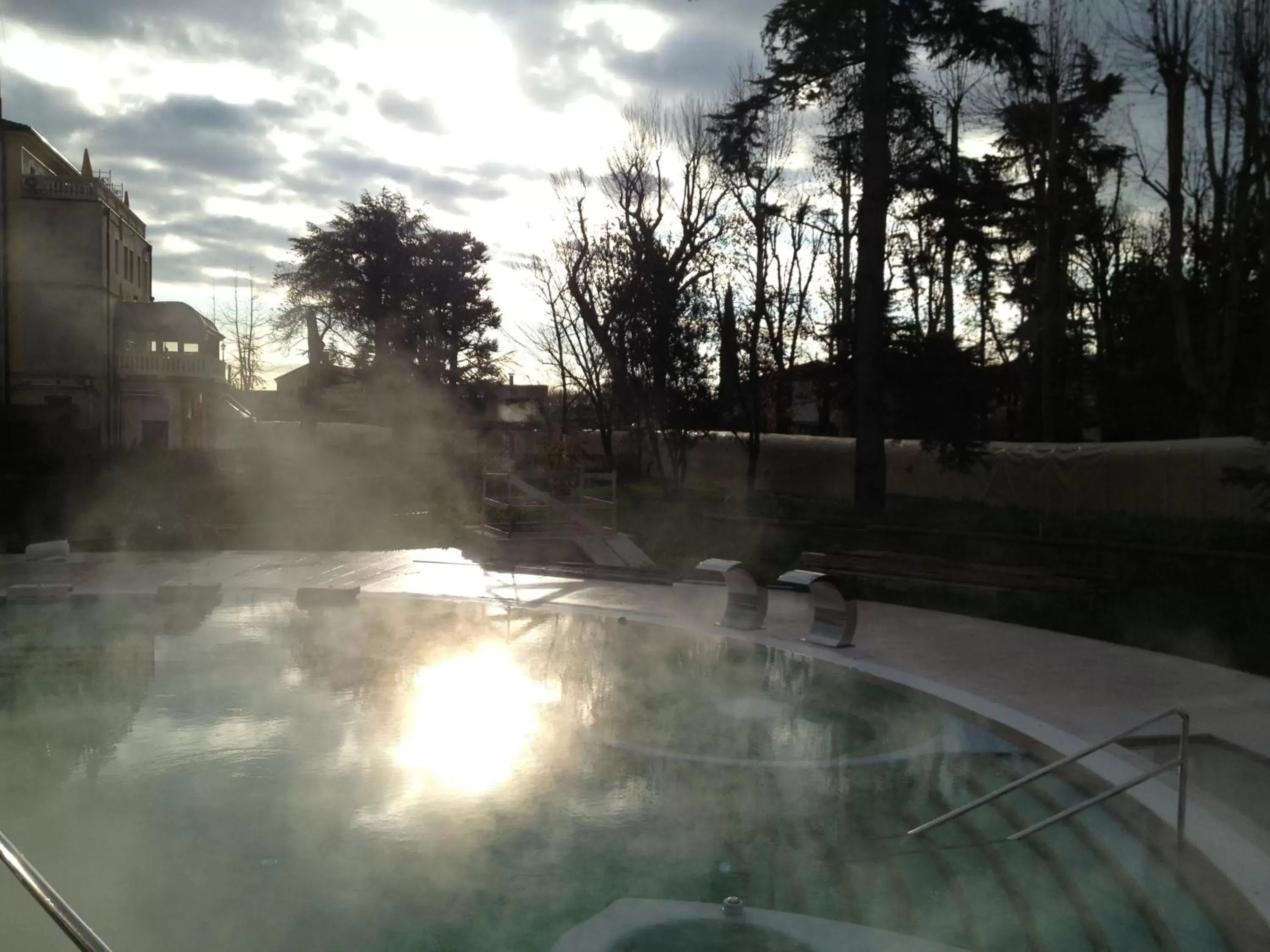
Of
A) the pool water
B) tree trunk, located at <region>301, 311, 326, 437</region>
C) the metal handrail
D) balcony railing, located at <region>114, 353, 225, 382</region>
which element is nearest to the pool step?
the pool water

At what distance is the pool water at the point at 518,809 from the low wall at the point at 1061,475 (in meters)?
8.05

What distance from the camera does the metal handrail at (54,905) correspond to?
2.74 metres

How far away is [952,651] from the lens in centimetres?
910

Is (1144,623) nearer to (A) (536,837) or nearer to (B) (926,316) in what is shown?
(A) (536,837)

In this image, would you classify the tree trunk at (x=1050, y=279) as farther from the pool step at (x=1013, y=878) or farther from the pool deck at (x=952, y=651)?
the pool step at (x=1013, y=878)

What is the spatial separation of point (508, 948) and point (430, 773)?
222 centimetres

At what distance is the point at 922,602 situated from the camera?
11844mm

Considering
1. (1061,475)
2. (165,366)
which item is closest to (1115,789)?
(1061,475)

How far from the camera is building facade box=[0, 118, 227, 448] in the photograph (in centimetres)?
2700

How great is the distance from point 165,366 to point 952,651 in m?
27.8

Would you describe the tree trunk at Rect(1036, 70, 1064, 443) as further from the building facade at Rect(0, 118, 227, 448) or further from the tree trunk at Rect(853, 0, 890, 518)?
the building facade at Rect(0, 118, 227, 448)

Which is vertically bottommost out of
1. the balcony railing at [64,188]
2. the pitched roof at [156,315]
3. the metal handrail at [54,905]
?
the metal handrail at [54,905]

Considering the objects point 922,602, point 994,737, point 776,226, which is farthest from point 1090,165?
point 994,737


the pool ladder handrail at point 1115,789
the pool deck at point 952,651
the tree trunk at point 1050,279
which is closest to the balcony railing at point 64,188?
the pool deck at point 952,651
